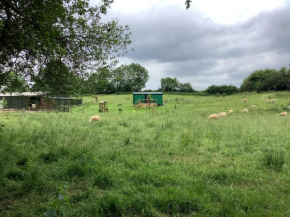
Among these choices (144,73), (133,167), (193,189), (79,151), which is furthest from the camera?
(144,73)

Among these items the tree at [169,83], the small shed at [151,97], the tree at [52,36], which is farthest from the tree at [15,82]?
the tree at [169,83]

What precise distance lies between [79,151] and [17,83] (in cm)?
297

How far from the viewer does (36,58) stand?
720 centimetres

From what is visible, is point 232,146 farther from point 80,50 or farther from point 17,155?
point 17,155

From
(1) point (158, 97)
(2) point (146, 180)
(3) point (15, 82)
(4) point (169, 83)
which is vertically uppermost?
(4) point (169, 83)

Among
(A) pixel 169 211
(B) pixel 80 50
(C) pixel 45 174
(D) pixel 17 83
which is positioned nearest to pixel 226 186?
(A) pixel 169 211

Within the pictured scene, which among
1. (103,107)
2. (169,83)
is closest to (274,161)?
(103,107)

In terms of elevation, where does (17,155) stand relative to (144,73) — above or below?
below

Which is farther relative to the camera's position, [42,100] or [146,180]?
[42,100]

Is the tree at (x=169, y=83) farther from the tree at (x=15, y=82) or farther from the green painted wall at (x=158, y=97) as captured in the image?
the tree at (x=15, y=82)

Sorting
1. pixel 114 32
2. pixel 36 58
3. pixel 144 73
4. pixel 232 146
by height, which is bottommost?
pixel 232 146

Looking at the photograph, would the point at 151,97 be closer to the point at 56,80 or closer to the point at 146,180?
the point at 56,80

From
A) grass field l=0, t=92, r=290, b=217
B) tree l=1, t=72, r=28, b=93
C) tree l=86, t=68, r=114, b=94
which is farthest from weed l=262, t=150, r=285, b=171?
tree l=1, t=72, r=28, b=93

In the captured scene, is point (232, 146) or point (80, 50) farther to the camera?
point (232, 146)
